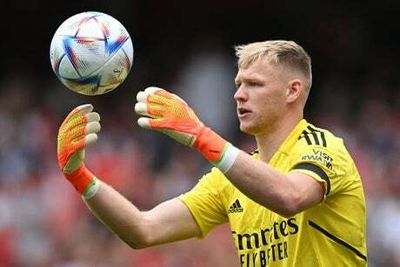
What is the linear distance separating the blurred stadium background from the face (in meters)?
3.92

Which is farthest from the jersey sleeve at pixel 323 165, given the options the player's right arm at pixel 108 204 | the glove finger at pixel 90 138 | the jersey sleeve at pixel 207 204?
the glove finger at pixel 90 138

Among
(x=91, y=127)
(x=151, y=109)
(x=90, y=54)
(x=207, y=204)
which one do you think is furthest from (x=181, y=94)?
(x=151, y=109)

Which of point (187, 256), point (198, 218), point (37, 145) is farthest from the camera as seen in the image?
point (37, 145)

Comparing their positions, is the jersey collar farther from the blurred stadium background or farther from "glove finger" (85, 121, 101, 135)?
the blurred stadium background

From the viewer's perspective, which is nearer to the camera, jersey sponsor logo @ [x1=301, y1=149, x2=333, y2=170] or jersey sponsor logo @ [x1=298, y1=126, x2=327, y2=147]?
jersey sponsor logo @ [x1=301, y1=149, x2=333, y2=170]

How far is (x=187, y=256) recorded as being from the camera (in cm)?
1027

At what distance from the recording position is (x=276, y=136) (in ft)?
20.8

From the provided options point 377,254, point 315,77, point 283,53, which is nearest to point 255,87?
point 283,53

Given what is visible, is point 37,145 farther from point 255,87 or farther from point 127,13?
point 255,87

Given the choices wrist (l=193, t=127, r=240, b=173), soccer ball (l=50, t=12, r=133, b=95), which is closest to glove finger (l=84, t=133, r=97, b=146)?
soccer ball (l=50, t=12, r=133, b=95)

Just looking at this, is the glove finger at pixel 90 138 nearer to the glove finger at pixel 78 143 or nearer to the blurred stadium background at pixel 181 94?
the glove finger at pixel 78 143

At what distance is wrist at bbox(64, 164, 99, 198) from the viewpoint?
623 centimetres

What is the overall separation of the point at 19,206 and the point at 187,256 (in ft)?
6.90

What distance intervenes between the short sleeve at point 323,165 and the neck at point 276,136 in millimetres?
281
